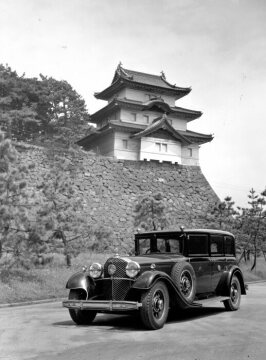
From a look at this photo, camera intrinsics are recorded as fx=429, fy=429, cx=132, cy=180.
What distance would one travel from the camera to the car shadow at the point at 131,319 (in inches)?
305

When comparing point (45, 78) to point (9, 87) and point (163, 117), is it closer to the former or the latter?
point (9, 87)

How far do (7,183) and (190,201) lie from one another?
27.9 m

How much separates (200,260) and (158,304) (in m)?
2.00

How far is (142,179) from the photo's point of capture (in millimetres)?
38938

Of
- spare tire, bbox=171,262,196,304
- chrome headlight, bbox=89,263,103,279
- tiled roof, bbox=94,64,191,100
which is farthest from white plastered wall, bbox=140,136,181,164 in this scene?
chrome headlight, bbox=89,263,103,279

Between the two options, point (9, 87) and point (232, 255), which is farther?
point (9, 87)

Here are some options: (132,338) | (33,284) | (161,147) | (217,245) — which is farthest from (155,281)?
(161,147)

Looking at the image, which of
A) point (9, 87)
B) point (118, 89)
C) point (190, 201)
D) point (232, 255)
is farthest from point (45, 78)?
point (232, 255)

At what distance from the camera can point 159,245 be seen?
9.52 m

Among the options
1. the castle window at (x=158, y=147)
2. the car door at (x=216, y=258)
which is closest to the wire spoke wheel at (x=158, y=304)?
the car door at (x=216, y=258)

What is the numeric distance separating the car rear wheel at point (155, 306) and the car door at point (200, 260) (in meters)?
1.45

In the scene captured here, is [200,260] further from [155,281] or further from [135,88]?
[135,88]

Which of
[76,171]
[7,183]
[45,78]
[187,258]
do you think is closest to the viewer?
[187,258]

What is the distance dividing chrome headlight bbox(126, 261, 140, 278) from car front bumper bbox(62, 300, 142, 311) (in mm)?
628
